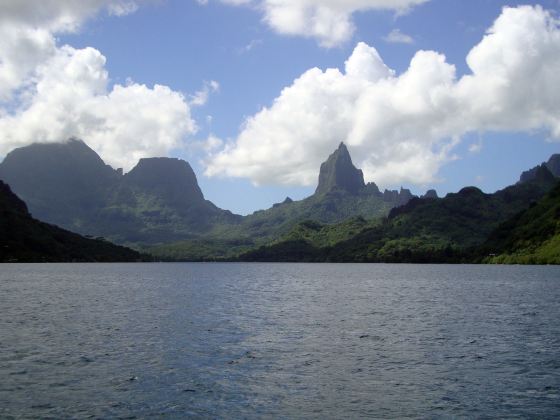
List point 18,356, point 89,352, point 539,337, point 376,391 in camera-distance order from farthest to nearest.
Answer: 1. point 539,337
2. point 89,352
3. point 18,356
4. point 376,391

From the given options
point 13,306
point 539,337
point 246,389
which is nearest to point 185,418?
point 246,389

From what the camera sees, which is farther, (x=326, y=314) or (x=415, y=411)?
(x=326, y=314)

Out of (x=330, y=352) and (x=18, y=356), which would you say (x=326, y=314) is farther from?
(x=18, y=356)

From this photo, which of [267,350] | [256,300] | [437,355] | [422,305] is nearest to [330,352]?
[267,350]

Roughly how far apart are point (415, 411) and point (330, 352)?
2141cm

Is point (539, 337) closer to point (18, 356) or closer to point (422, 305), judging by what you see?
point (422, 305)

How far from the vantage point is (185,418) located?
34594mm

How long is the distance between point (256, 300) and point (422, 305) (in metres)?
38.8

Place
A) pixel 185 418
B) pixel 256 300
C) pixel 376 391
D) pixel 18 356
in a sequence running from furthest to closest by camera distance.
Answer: pixel 256 300 < pixel 18 356 < pixel 376 391 < pixel 185 418

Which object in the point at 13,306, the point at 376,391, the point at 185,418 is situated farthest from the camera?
the point at 13,306

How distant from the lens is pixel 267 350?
58562mm

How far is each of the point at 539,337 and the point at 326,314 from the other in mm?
36880

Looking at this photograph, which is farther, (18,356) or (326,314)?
(326,314)

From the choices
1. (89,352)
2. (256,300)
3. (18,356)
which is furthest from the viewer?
(256,300)
